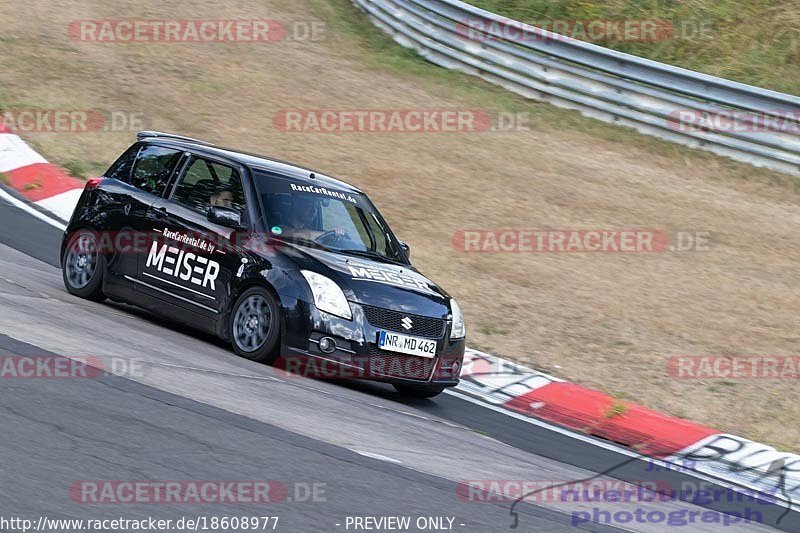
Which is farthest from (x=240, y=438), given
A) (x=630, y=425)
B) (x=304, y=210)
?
(x=630, y=425)

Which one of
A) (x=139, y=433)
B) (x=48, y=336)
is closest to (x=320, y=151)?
(x=48, y=336)

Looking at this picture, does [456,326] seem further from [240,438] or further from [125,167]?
[125,167]

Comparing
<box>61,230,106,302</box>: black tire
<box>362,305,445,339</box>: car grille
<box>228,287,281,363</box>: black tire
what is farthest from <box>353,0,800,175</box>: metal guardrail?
<box>228,287,281,363</box>: black tire

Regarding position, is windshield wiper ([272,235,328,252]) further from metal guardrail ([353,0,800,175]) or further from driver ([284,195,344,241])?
metal guardrail ([353,0,800,175])

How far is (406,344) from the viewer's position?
8.66 m

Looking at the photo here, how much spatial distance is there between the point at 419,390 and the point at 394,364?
0.60 metres

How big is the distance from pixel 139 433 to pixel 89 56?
1438cm

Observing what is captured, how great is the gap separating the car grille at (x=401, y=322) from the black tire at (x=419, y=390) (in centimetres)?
42

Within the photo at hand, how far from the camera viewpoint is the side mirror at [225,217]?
9016 mm

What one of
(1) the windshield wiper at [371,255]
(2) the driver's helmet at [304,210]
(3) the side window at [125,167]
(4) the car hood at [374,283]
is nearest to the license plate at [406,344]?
(4) the car hood at [374,283]

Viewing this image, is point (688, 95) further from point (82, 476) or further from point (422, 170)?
point (82, 476)

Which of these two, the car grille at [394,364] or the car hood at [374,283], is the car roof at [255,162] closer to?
the car hood at [374,283]

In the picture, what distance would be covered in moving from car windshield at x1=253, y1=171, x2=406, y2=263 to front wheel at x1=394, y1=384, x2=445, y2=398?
1.11 meters

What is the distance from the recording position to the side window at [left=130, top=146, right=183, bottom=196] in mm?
9867
